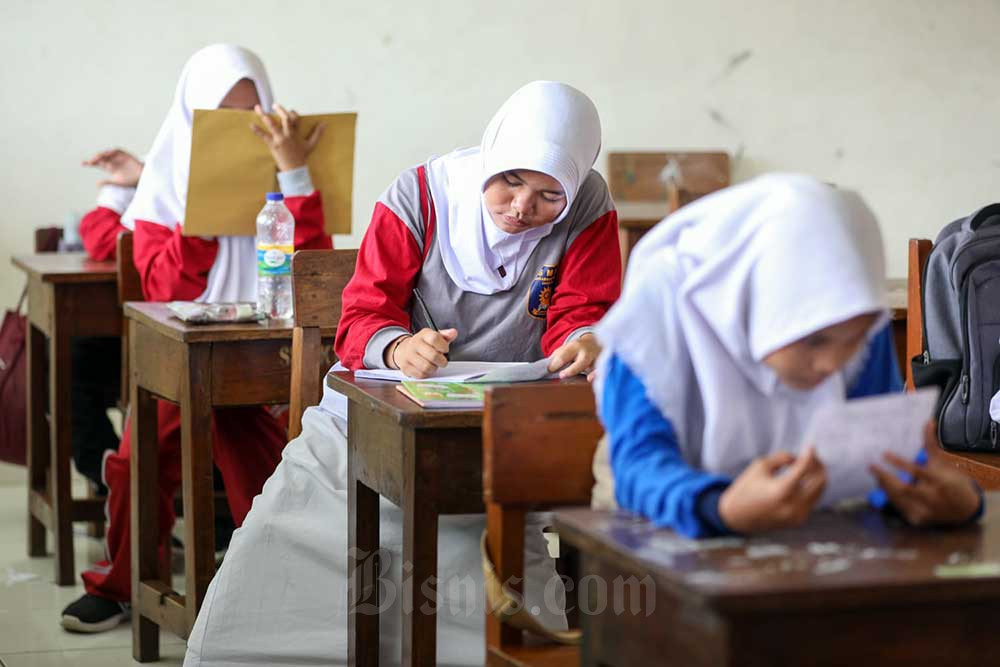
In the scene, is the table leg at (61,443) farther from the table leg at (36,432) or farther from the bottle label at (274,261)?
the bottle label at (274,261)

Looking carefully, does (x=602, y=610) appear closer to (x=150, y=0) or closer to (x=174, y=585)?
(x=174, y=585)

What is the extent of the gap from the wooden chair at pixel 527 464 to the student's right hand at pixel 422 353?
0.56 meters

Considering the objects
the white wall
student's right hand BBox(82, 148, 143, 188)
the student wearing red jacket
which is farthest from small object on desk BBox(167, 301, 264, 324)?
the white wall

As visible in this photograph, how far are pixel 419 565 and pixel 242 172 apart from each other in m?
1.59

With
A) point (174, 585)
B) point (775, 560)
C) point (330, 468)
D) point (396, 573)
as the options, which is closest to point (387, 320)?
point (330, 468)

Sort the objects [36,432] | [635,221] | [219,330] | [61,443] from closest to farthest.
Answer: [219,330]
[61,443]
[36,432]
[635,221]

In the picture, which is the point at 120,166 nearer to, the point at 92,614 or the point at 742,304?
the point at 92,614

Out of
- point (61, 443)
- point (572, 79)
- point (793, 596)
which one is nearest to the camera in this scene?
point (793, 596)

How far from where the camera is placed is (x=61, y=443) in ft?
12.4

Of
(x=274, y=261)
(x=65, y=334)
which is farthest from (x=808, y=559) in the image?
(x=65, y=334)

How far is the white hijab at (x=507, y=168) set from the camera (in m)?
2.36

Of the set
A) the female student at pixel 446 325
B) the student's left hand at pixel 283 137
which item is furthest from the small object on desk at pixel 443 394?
the student's left hand at pixel 283 137

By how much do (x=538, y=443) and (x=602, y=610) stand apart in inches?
12.8

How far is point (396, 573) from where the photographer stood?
2.33m
